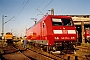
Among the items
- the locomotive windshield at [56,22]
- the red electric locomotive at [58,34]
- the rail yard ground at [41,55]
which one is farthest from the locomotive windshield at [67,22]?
the rail yard ground at [41,55]

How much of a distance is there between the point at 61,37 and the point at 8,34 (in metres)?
24.2

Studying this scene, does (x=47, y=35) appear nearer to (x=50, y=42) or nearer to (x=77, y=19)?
(x=50, y=42)

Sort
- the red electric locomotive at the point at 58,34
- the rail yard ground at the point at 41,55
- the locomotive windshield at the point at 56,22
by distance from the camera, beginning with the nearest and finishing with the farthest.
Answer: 1. the rail yard ground at the point at 41,55
2. the red electric locomotive at the point at 58,34
3. the locomotive windshield at the point at 56,22

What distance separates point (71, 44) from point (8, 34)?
24.5 metres

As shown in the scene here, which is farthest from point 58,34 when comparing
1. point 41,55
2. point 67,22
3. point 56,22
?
point 41,55

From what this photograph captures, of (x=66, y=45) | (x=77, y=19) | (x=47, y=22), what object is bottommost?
(x=66, y=45)

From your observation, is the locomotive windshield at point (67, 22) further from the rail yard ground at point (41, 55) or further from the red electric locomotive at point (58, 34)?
the rail yard ground at point (41, 55)

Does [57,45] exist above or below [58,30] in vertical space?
below

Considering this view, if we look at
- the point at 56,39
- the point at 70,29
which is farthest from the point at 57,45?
the point at 70,29

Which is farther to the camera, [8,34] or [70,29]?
[8,34]

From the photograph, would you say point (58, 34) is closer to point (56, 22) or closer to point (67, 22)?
point (56, 22)

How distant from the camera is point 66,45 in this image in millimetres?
12836

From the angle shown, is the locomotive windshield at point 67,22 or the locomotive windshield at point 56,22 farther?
the locomotive windshield at point 67,22

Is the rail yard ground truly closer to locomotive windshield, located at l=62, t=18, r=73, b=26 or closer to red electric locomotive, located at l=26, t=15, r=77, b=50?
red electric locomotive, located at l=26, t=15, r=77, b=50
